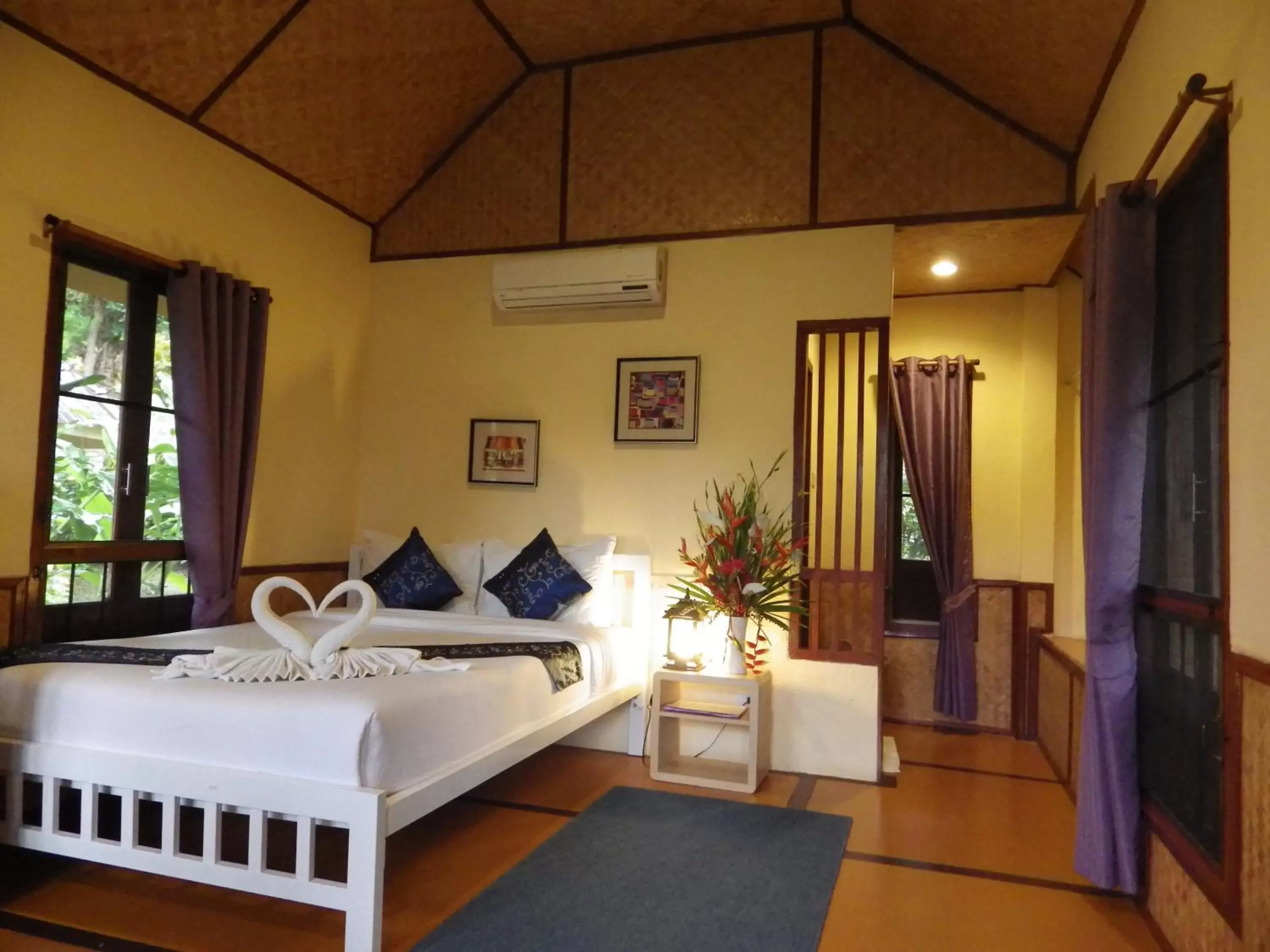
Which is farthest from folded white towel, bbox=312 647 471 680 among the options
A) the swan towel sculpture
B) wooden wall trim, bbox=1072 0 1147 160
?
wooden wall trim, bbox=1072 0 1147 160

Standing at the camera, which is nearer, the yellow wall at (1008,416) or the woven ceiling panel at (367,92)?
the woven ceiling panel at (367,92)

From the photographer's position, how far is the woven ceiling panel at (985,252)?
416cm

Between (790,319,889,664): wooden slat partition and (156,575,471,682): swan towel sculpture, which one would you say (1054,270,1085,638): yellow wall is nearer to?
(790,319,889,664): wooden slat partition

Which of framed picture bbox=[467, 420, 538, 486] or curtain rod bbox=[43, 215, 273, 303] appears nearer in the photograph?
curtain rod bbox=[43, 215, 273, 303]

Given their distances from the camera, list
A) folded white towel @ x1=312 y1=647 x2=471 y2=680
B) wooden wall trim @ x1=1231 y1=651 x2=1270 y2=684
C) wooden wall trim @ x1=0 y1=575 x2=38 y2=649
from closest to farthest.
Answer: wooden wall trim @ x1=1231 y1=651 x2=1270 y2=684 → folded white towel @ x1=312 y1=647 x2=471 y2=680 → wooden wall trim @ x1=0 y1=575 x2=38 y2=649

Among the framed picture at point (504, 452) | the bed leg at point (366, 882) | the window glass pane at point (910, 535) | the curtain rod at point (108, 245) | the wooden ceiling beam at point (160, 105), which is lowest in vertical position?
the bed leg at point (366, 882)

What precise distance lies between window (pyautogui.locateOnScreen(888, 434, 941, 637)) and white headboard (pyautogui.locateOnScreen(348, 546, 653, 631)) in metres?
1.79

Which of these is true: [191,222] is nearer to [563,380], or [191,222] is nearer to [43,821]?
[563,380]

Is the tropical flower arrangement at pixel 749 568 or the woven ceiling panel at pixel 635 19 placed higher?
the woven ceiling panel at pixel 635 19

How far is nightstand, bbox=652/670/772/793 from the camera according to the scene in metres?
3.78

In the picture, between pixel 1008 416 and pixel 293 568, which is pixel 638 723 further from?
pixel 1008 416

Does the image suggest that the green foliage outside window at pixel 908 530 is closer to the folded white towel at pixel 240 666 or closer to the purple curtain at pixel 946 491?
the purple curtain at pixel 946 491

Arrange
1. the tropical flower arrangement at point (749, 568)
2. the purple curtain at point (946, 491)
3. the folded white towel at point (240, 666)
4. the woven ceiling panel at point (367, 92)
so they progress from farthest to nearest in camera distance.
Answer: the purple curtain at point (946, 491)
the tropical flower arrangement at point (749, 568)
the woven ceiling panel at point (367, 92)
the folded white towel at point (240, 666)

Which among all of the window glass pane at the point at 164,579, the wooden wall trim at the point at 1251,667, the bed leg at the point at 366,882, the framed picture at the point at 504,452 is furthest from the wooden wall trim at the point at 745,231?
the bed leg at the point at 366,882
